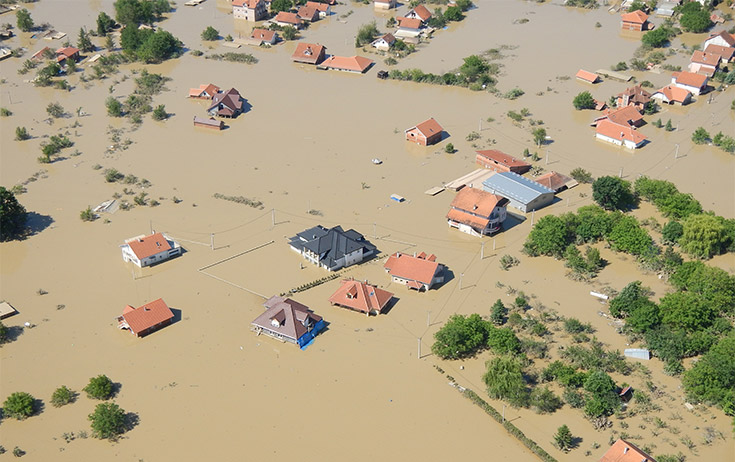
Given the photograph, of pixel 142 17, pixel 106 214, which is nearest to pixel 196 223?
pixel 106 214

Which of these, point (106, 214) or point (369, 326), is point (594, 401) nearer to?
point (369, 326)

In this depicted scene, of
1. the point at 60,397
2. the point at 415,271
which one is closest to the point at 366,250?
the point at 415,271

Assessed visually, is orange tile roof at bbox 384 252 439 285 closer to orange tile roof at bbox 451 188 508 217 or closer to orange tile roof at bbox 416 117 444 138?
orange tile roof at bbox 451 188 508 217

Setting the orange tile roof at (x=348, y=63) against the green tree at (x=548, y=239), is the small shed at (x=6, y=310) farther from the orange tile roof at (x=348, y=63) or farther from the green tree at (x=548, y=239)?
the orange tile roof at (x=348, y=63)

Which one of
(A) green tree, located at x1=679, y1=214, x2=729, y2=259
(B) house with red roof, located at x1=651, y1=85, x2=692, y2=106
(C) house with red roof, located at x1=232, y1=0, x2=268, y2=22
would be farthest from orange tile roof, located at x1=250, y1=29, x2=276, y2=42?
(A) green tree, located at x1=679, y1=214, x2=729, y2=259

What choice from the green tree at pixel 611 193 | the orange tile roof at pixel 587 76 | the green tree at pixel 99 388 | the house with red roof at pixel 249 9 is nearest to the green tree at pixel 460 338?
the green tree at pixel 99 388
